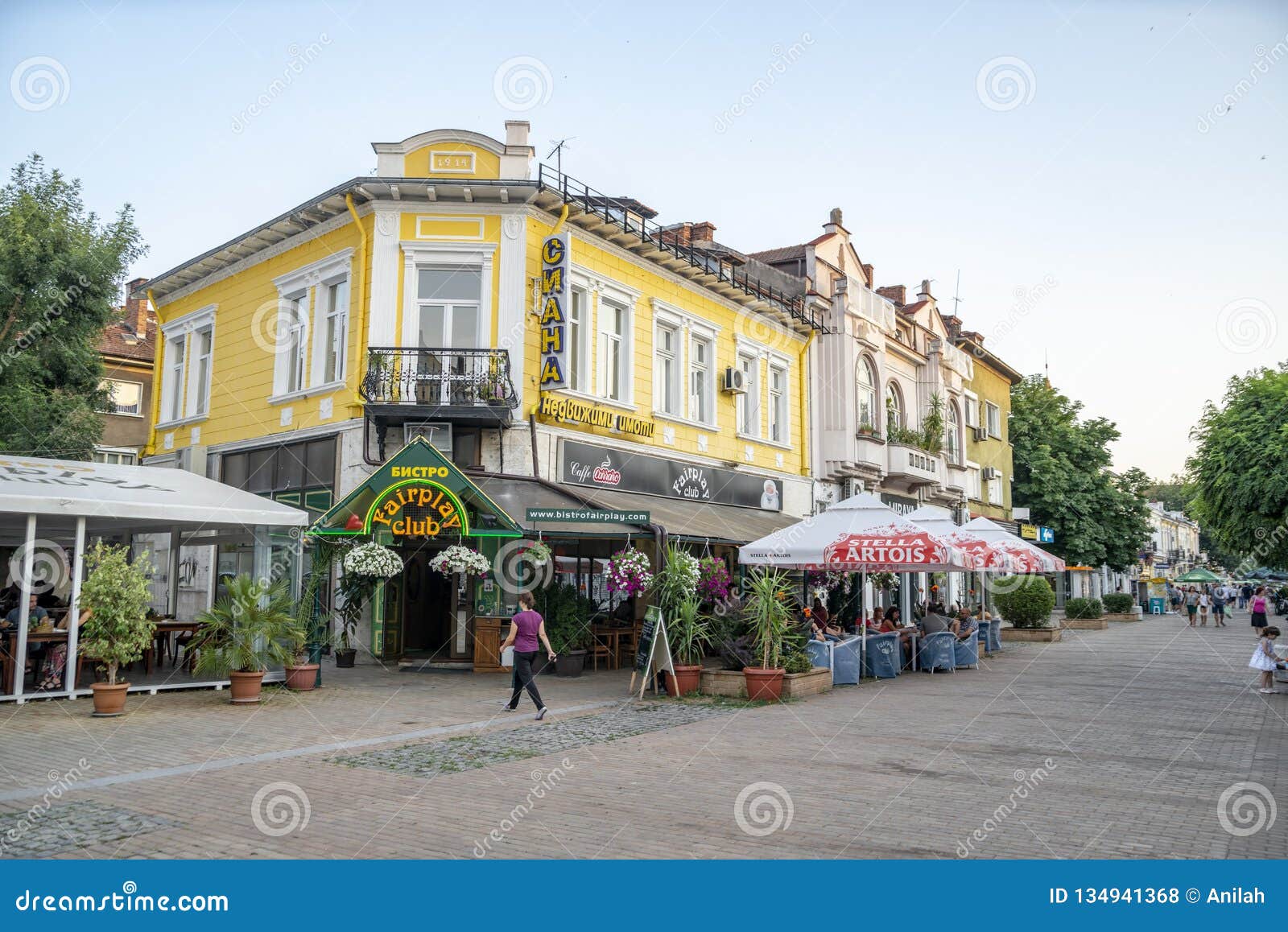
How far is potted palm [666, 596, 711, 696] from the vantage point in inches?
535

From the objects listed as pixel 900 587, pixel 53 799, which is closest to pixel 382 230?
pixel 53 799

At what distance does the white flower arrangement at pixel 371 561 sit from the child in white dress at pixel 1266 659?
43.3 ft

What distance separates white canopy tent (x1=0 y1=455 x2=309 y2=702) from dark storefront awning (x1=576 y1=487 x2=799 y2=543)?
560 cm

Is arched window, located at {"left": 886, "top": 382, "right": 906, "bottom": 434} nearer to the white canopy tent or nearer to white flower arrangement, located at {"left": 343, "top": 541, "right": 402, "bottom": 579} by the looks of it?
white flower arrangement, located at {"left": 343, "top": 541, "right": 402, "bottom": 579}

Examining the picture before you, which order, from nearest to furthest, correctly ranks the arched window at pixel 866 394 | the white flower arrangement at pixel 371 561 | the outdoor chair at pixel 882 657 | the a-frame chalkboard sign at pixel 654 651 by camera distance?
the a-frame chalkboard sign at pixel 654 651
the white flower arrangement at pixel 371 561
the outdoor chair at pixel 882 657
the arched window at pixel 866 394

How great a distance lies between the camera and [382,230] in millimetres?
17891

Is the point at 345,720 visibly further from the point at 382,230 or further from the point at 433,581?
the point at 382,230

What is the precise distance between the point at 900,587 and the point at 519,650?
17.2 meters

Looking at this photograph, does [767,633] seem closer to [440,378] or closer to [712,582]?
[712,582]

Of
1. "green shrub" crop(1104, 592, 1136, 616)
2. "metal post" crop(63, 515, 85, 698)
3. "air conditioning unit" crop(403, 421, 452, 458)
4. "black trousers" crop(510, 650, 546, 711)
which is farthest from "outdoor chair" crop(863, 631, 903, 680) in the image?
"green shrub" crop(1104, 592, 1136, 616)

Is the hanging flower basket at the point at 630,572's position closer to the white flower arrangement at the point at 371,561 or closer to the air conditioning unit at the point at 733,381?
the white flower arrangement at the point at 371,561

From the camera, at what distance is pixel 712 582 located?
14.2 metres

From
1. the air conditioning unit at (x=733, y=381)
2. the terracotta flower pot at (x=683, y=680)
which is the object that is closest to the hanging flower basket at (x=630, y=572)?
the terracotta flower pot at (x=683, y=680)

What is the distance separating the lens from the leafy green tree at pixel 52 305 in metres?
20.6
